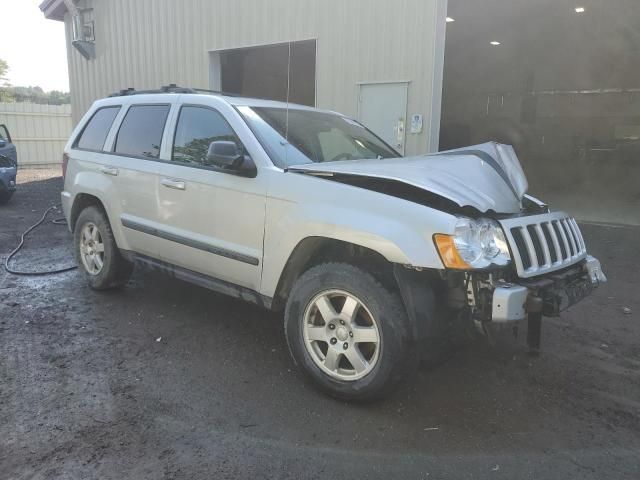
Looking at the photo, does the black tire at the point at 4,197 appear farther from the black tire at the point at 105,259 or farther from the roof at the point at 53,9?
the black tire at the point at 105,259

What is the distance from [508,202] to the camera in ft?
10.8

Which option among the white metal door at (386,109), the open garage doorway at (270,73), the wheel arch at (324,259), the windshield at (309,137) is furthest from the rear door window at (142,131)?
the open garage doorway at (270,73)

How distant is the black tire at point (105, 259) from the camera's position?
4.97 metres

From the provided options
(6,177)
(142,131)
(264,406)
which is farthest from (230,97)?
(6,177)

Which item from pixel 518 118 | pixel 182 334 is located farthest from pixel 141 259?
pixel 518 118

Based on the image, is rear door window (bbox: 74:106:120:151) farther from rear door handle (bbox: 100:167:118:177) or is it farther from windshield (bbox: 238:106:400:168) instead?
windshield (bbox: 238:106:400:168)

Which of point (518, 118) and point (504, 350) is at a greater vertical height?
point (518, 118)

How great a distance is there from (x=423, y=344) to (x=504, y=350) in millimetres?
1391

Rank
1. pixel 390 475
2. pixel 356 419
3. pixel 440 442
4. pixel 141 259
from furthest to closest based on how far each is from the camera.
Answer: pixel 141 259 → pixel 356 419 → pixel 440 442 → pixel 390 475

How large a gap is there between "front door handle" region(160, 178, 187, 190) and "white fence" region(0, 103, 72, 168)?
18876 mm

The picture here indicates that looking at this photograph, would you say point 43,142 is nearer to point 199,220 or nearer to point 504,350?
point 199,220

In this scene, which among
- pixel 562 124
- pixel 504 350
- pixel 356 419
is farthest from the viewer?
pixel 562 124

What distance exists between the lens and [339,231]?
3121mm

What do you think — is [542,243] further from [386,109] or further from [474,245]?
[386,109]
